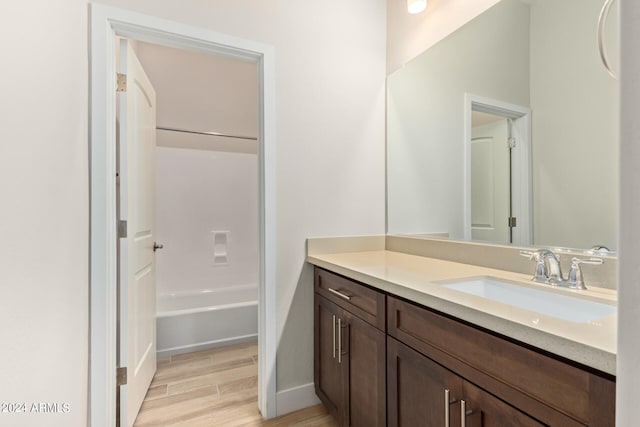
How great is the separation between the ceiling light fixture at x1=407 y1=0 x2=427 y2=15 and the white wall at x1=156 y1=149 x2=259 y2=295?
1884 mm

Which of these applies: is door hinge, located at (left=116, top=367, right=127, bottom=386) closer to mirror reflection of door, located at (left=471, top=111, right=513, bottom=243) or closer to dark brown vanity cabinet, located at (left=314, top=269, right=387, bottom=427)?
dark brown vanity cabinet, located at (left=314, top=269, right=387, bottom=427)

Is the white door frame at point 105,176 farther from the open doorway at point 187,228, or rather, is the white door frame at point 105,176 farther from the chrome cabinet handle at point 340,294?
the chrome cabinet handle at point 340,294

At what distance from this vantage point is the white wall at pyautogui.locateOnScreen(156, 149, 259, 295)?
2852 mm

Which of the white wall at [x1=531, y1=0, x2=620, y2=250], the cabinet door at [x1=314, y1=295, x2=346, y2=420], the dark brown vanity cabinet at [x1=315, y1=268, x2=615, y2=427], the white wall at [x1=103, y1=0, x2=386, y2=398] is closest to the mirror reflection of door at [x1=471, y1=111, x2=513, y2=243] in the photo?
the white wall at [x1=531, y1=0, x2=620, y2=250]

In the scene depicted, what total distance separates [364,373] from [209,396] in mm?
1073

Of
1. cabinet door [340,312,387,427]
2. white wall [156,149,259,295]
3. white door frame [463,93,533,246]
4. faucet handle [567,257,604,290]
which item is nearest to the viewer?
faucet handle [567,257,604,290]

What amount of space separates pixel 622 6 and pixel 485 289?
104 centimetres

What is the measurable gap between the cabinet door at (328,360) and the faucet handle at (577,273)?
853 mm

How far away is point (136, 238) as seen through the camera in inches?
60.7

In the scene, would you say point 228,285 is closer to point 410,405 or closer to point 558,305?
point 410,405

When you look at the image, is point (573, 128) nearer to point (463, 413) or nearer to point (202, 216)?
point (463, 413)

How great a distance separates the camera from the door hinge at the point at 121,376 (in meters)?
1.39

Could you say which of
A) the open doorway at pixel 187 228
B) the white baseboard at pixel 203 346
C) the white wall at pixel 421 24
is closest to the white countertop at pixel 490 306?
the open doorway at pixel 187 228

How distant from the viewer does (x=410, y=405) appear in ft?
3.06
